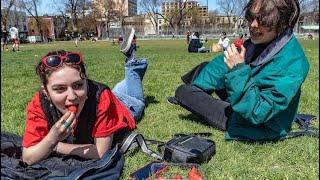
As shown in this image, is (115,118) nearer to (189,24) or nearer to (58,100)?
(58,100)

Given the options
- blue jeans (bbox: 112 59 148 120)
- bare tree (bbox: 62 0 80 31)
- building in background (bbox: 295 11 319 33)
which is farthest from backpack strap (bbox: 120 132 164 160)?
bare tree (bbox: 62 0 80 31)

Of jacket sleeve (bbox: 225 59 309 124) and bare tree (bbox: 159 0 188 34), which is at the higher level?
bare tree (bbox: 159 0 188 34)

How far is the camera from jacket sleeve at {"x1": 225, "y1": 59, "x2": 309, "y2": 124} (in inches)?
132

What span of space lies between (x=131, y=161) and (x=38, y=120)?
88 centimetres

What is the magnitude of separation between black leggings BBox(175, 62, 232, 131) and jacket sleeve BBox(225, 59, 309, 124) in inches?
28.9

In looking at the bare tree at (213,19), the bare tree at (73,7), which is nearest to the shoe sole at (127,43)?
the bare tree at (73,7)

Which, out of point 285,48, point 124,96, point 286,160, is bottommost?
point 286,160

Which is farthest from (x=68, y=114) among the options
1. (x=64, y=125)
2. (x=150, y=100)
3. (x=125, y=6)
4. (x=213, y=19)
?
(x=213, y=19)

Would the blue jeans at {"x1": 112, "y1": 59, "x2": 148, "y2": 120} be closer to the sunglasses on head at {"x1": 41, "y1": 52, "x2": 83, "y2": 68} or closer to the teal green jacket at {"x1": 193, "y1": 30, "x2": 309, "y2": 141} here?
the teal green jacket at {"x1": 193, "y1": 30, "x2": 309, "y2": 141}

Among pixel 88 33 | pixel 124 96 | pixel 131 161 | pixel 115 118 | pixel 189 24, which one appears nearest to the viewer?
pixel 115 118

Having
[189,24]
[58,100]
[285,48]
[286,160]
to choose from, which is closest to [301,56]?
[285,48]

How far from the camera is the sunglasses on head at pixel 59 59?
2.56m

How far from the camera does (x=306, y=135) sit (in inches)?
158

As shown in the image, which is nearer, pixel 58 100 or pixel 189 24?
pixel 58 100
